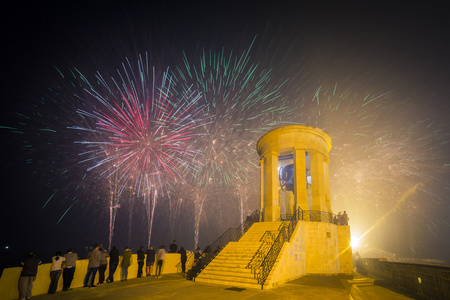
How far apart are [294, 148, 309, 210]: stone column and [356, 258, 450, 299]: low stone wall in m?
6.82

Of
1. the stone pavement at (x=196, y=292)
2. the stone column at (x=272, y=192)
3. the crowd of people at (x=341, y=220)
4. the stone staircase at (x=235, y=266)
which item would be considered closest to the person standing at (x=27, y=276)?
the stone pavement at (x=196, y=292)

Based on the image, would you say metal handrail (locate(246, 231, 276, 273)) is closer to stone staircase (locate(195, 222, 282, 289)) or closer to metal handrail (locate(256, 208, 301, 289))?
stone staircase (locate(195, 222, 282, 289))

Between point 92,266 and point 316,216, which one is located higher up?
point 316,216

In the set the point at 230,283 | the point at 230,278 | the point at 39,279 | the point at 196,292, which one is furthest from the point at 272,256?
the point at 39,279

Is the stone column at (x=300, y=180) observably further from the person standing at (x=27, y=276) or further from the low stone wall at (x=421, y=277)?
the person standing at (x=27, y=276)

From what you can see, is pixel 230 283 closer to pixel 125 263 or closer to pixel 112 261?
pixel 125 263

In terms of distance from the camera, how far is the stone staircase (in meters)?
11.1

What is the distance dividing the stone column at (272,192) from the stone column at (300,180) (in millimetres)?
1745

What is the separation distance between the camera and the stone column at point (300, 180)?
1983 cm

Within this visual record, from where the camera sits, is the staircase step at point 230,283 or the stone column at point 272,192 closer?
the staircase step at point 230,283

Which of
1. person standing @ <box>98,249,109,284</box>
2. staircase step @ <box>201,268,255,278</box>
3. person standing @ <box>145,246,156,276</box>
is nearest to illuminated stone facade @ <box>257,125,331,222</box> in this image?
staircase step @ <box>201,268,255,278</box>

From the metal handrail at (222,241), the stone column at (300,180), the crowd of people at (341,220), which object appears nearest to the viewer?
the metal handrail at (222,241)

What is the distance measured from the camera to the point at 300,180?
20.2 metres

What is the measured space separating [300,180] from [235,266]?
1020 centimetres
